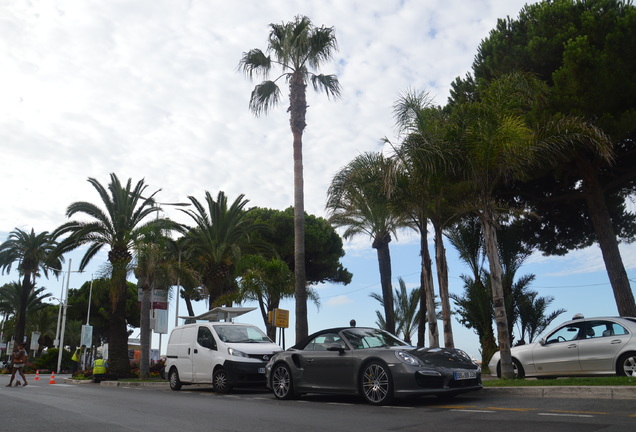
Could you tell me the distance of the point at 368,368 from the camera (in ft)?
31.4

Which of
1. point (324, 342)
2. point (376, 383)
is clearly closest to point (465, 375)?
point (376, 383)

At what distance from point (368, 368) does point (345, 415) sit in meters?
1.49

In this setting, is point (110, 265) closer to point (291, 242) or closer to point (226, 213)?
A: point (226, 213)

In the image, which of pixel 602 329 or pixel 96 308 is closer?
pixel 602 329

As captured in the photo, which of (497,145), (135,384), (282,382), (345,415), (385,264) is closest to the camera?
(345,415)

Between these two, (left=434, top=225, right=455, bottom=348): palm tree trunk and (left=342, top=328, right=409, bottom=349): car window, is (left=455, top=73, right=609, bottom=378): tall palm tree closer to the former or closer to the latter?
(left=434, top=225, right=455, bottom=348): palm tree trunk

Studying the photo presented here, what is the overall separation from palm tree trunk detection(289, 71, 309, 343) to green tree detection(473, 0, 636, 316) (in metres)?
7.50

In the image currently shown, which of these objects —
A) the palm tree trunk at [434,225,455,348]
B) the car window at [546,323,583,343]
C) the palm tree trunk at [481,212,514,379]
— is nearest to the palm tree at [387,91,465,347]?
the palm tree trunk at [434,225,455,348]

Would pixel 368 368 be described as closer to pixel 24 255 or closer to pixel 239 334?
pixel 239 334

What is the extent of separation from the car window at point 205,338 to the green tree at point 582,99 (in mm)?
13197

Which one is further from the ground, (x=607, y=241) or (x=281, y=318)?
(x=607, y=241)

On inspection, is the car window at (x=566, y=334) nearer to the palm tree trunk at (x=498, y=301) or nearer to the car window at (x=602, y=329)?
the car window at (x=602, y=329)

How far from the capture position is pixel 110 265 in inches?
993

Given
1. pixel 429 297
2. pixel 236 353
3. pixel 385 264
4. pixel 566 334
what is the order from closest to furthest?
pixel 566 334, pixel 236 353, pixel 429 297, pixel 385 264
